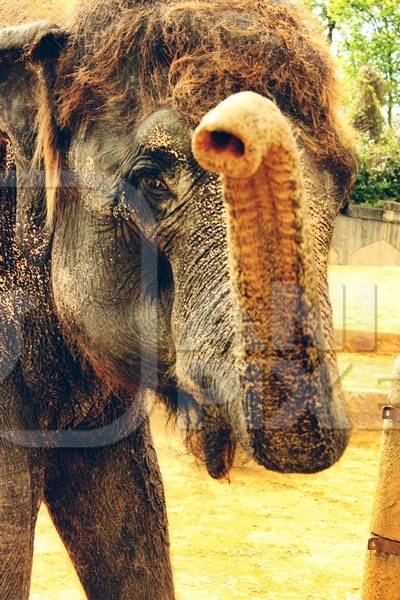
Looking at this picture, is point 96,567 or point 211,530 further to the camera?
point 211,530

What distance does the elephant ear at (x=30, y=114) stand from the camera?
227 centimetres

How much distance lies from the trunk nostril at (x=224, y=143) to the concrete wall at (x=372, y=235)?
15.4m

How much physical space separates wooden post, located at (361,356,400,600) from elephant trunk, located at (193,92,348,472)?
5.21ft

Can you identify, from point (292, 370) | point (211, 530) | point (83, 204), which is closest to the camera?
point (292, 370)

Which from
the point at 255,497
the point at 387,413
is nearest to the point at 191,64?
the point at 387,413

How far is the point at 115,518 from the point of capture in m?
2.88

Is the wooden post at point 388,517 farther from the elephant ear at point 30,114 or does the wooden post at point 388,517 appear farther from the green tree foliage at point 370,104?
the green tree foliage at point 370,104

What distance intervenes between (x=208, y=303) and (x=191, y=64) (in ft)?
1.71

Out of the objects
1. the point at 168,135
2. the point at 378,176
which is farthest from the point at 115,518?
the point at 378,176

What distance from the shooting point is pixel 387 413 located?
3273 mm

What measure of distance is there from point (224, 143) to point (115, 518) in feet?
5.87

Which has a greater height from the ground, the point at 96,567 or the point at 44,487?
the point at 44,487

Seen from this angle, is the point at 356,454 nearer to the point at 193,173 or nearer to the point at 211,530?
the point at 211,530

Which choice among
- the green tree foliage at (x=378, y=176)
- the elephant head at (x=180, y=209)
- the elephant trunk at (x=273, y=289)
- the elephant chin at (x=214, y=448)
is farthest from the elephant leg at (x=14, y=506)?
the green tree foliage at (x=378, y=176)
